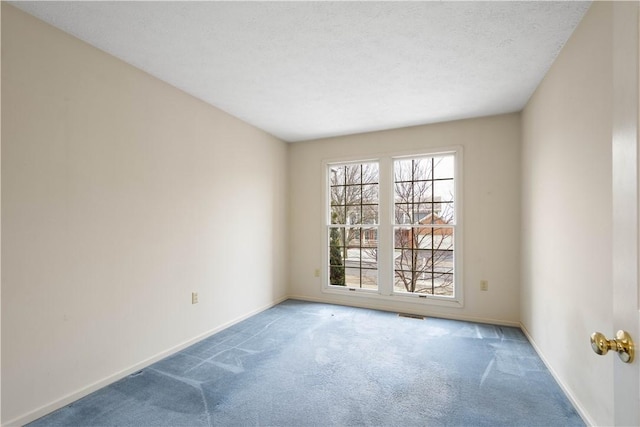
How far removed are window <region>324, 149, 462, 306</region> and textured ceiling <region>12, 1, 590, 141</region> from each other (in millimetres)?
1006

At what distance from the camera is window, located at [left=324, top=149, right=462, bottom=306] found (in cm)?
386

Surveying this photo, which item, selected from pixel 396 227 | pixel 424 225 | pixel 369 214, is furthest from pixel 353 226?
pixel 424 225

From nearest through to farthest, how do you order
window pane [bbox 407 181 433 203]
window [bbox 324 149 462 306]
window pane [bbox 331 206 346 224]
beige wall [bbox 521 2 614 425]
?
beige wall [bbox 521 2 614 425]
window [bbox 324 149 462 306]
window pane [bbox 407 181 433 203]
window pane [bbox 331 206 346 224]

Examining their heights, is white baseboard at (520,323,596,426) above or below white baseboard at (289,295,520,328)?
above

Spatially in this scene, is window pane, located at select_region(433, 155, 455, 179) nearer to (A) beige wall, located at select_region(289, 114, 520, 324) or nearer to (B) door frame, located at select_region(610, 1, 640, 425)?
(A) beige wall, located at select_region(289, 114, 520, 324)

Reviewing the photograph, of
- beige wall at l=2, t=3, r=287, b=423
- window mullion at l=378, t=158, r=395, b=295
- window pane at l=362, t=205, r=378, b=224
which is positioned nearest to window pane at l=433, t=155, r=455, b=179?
window mullion at l=378, t=158, r=395, b=295

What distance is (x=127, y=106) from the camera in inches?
94.3

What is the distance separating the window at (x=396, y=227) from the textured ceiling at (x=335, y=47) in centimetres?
101

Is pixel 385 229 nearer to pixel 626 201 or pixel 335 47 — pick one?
pixel 335 47

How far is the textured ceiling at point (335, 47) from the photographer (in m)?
1.79

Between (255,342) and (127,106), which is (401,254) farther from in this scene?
(127,106)

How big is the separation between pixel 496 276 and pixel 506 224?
0.62 meters

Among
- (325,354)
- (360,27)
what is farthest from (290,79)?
(325,354)

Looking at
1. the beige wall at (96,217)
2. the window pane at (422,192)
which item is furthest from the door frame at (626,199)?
the window pane at (422,192)
